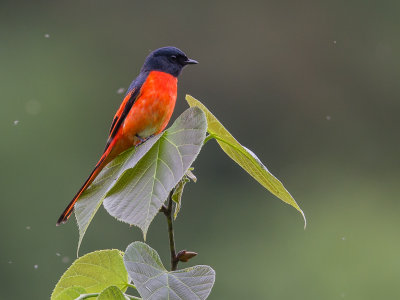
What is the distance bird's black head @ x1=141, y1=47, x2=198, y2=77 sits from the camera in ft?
12.3

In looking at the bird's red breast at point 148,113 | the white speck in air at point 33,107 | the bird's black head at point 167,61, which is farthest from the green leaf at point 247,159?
the white speck in air at point 33,107

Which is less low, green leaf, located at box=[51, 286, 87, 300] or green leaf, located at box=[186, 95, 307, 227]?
green leaf, located at box=[186, 95, 307, 227]

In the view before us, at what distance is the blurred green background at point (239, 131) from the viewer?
1395 centimetres

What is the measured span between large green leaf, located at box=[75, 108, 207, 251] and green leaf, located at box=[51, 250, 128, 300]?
0.12 meters

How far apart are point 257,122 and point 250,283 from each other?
5.30 metres

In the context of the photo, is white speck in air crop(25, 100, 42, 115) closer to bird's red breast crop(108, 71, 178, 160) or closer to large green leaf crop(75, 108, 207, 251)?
bird's red breast crop(108, 71, 178, 160)

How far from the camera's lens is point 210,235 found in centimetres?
1545

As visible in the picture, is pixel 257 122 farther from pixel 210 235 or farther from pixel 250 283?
pixel 250 283

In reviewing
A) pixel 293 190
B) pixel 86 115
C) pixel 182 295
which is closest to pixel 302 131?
pixel 293 190

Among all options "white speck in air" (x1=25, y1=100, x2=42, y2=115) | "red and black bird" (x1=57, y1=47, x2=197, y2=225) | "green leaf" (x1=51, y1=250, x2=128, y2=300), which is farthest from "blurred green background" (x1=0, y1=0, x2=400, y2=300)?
"green leaf" (x1=51, y1=250, x2=128, y2=300)

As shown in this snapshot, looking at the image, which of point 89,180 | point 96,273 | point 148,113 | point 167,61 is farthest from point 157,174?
point 167,61

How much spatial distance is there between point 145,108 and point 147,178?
131cm

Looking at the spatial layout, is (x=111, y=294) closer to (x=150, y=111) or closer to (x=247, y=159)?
(x=247, y=159)

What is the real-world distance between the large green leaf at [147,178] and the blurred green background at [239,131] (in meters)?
10.2
